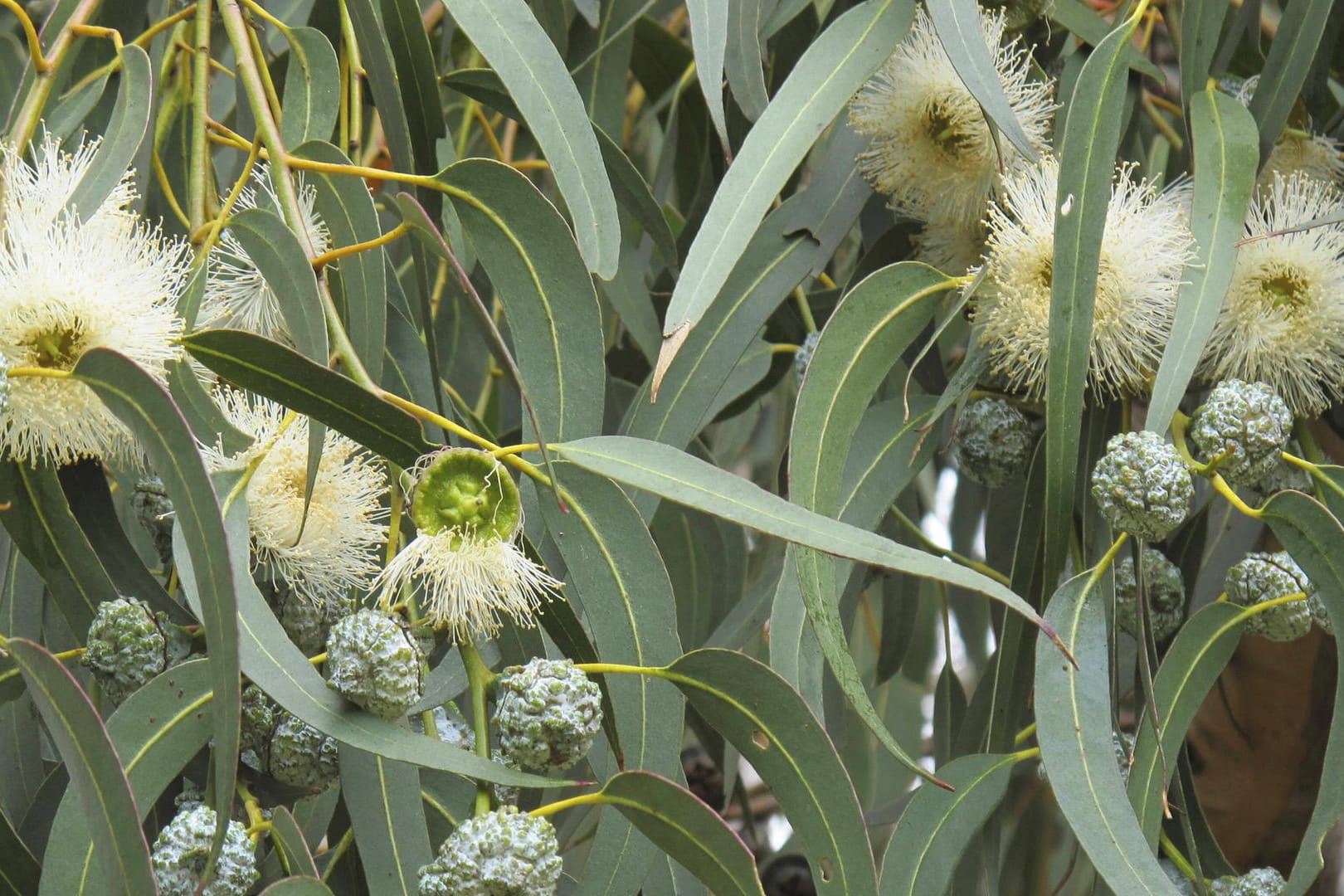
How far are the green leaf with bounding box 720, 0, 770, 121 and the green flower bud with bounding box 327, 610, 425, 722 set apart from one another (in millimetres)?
500

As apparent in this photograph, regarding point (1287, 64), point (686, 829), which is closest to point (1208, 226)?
point (1287, 64)

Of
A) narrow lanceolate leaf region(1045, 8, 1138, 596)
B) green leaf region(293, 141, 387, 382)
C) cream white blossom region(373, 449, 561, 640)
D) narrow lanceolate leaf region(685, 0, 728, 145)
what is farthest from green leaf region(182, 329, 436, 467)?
narrow lanceolate leaf region(1045, 8, 1138, 596)

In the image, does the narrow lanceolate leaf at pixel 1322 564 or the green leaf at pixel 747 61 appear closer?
the narrow lanceolate leaf at pixel 1322 564

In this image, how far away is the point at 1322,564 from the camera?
85cm

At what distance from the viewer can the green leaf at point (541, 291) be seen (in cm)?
82

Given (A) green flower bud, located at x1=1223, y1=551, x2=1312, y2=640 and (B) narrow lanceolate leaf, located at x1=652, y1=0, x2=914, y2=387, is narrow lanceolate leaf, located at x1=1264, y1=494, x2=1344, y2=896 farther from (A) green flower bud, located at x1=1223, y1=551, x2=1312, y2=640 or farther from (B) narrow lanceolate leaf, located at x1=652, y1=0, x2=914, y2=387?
(B) narrow lanceolate leaf, located at x1=652, y1=0, x2=914, y2=387

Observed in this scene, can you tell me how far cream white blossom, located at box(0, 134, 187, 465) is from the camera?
2.61ft

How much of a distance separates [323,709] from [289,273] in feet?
0.85

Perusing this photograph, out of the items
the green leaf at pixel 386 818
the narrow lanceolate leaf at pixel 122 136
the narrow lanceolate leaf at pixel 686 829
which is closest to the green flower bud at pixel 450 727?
the green leaf at pixel 386 818

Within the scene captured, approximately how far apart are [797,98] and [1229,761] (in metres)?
1.06

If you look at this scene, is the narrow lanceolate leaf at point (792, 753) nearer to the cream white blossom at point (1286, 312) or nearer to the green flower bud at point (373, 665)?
the green flower bud at point (373, 665)

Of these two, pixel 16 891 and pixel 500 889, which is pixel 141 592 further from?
pixel 500 889

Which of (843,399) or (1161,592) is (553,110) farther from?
(1161,592)

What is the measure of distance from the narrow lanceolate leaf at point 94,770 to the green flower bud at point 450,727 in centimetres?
19
